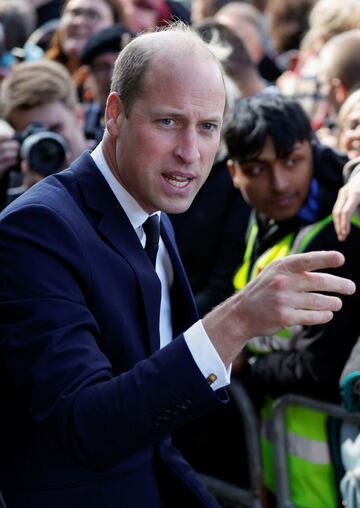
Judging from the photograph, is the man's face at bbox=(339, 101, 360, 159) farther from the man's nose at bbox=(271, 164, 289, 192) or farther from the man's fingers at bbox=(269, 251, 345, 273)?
the man's fingers at bbox=(269, 251, 345, 273)

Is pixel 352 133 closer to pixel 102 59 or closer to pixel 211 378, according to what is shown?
pixel 211 378

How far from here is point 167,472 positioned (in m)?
2.46

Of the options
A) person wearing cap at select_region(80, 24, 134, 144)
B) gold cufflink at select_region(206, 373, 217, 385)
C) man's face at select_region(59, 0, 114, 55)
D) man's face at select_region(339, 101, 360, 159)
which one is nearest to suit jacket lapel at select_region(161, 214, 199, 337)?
gold cufflink at select_region(206, 373, 217, 385)

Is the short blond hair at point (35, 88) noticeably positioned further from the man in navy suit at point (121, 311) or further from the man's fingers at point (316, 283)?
the man's fingers at point (316, 283)

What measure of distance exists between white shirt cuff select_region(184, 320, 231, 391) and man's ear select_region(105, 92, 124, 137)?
679mm

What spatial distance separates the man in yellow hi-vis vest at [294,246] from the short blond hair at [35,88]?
111 cm

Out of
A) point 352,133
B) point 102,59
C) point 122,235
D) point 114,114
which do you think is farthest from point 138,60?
point 102,59

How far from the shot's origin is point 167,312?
105 inches

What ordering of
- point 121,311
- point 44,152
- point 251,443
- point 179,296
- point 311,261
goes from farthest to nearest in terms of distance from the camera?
1. point 44,152
2. point 251,443
3. point 179,296
4. point 121,311
5. point 311,261

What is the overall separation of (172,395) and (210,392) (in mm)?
83

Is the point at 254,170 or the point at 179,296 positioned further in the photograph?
the point at 254,170

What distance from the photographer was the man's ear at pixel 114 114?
230cm

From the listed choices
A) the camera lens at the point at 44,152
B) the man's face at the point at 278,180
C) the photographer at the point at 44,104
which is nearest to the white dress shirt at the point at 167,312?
the man's face at the point at 278,180

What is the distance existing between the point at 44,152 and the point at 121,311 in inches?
68.9
